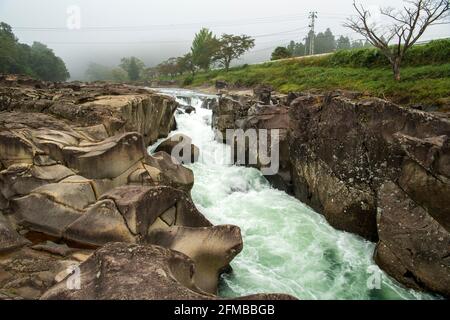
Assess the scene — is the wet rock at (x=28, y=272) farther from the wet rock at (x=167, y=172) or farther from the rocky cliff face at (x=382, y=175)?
the rocky cliff face at (x=382, y=175)

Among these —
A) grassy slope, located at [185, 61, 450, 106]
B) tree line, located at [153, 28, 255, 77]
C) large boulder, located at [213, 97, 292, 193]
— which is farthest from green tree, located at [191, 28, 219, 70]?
large boulder, located at [213, 97, 292, 193]

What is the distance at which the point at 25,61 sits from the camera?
67250 mm

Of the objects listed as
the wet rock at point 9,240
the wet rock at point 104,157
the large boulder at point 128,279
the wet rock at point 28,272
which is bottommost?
the wet rock at point 28,272

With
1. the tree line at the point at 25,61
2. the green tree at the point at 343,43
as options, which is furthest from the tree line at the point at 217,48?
the green tree at the point at 343,43

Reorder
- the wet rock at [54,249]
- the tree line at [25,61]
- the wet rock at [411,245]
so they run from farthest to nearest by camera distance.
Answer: the tree line at [25,61]
the wet rock at [411,245]
the wet rock at [54,249]

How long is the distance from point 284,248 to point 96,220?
18.3 ft

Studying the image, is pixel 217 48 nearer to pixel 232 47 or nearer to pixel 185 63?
pixel 232 47

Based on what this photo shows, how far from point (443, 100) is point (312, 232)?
15.4m

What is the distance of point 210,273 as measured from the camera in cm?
777

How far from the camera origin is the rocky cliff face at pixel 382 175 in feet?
28.5

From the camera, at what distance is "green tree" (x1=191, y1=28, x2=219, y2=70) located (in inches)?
2655

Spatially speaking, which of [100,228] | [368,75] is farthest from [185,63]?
[100,228]

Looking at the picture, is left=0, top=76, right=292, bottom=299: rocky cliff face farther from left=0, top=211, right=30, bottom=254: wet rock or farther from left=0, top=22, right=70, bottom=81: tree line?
left=0, top=22, right=70, bottom=81: tree line

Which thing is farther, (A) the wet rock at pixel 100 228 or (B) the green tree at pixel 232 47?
(B) the green tree at pixel 232 47
